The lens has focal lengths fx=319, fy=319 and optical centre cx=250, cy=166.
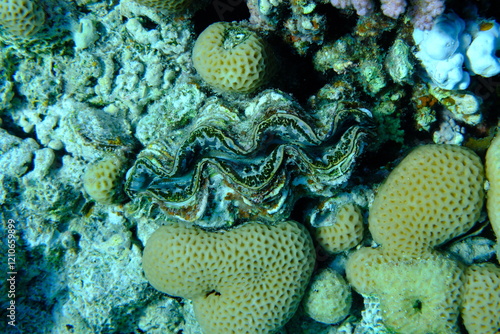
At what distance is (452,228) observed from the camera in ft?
9.17

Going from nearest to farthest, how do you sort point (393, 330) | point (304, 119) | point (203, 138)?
point (304, 119) → point (203, 138) → point (393, 330)

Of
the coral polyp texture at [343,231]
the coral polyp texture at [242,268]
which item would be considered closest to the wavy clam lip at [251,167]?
the coral polyp texture at [242,268]

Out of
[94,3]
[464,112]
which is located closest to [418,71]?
[464,112]

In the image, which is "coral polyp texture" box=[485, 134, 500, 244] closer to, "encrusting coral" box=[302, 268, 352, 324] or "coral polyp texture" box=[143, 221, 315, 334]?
"encrusting coral" box=[302, 268, 352, 324]

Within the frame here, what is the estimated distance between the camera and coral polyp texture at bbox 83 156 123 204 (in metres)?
3.08

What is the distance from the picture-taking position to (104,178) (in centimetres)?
308

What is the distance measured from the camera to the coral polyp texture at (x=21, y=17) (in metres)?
2.73

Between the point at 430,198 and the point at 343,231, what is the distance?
2.72 ft

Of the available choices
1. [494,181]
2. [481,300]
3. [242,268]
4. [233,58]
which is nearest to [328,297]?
[242,268]

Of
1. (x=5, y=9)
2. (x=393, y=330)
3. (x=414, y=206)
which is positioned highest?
(x=414, y=206)

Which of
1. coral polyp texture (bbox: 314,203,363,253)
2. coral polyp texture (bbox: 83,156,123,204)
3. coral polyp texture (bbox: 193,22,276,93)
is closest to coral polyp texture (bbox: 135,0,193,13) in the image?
coral polyp texture (bbox: 193,22,276,93)

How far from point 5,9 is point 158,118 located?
1527 mm

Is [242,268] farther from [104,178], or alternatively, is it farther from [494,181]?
[494,181]

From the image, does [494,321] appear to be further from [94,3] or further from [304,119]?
[94,3]
